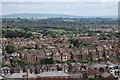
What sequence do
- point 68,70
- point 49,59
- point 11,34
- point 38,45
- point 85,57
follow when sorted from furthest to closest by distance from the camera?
point 11,34 < point 38,45 < point 85,57 < point 49,59 < point 68,70

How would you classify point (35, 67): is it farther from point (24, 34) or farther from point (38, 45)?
point (24, 34)

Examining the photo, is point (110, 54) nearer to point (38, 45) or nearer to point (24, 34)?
point (38, 45)

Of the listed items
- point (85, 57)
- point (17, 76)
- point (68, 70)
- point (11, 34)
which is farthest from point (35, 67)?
point (11, 34)

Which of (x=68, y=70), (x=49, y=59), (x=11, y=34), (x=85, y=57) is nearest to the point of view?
(x=68, y=70)

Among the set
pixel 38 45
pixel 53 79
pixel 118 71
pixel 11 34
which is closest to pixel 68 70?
pixel 118 71

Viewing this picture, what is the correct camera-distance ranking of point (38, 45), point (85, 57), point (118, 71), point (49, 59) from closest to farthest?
point (118, 71), point (49, 59), point (85, 57), point (38, 45)

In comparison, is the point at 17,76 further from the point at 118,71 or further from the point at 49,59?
the point at 49,59

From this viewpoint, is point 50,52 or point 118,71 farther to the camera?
point 50,52

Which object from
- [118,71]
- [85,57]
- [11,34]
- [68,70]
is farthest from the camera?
[11,34]

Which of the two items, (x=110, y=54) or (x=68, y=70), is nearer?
(x=68, y=70)
